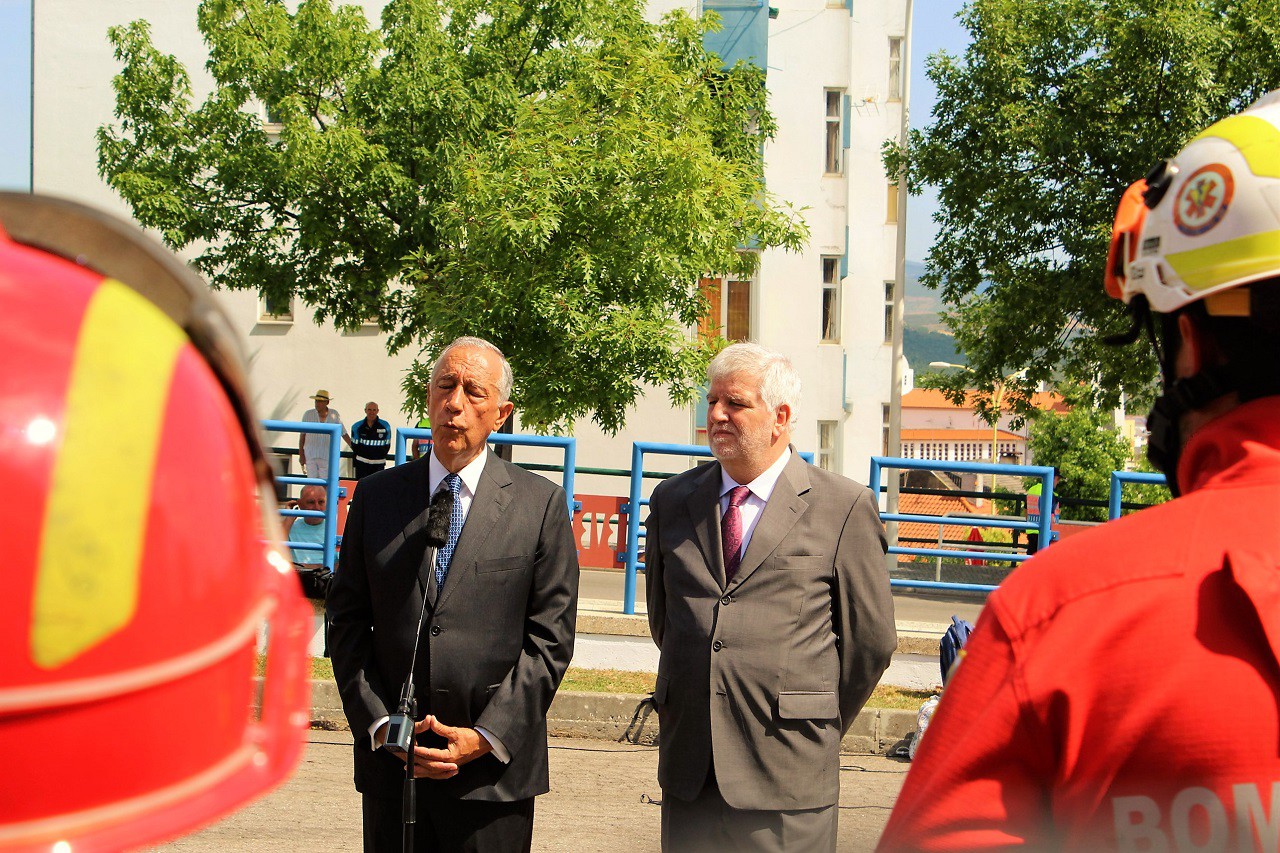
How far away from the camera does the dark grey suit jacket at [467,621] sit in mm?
3818

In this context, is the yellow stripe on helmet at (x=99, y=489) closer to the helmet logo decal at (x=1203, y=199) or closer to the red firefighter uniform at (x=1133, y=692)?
the red firefighter uniform at (x=1133, y=692)

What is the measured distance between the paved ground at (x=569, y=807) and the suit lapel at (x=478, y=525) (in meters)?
2.58

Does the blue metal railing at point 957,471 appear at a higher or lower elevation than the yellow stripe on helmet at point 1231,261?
lower

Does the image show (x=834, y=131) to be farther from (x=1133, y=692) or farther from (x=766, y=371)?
(x=1133, y=692)

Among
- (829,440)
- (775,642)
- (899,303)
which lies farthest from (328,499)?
(829,440)

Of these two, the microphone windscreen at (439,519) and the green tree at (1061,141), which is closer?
the microphone windscreen at (439,519)

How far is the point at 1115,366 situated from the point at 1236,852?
70.6ft

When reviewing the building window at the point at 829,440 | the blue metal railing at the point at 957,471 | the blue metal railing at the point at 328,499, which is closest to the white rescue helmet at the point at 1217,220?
the blue metal railing at the point at 957,471

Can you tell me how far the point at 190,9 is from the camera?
25.5 metres

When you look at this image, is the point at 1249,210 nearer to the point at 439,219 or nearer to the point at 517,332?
the point at 517,332

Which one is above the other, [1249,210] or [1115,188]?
[1115,188]

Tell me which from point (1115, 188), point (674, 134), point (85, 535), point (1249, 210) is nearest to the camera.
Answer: point (85, 535)

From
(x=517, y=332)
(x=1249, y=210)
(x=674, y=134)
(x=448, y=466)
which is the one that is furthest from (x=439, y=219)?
(x=1249, y=210)

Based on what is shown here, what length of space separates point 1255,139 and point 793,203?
2433cm
